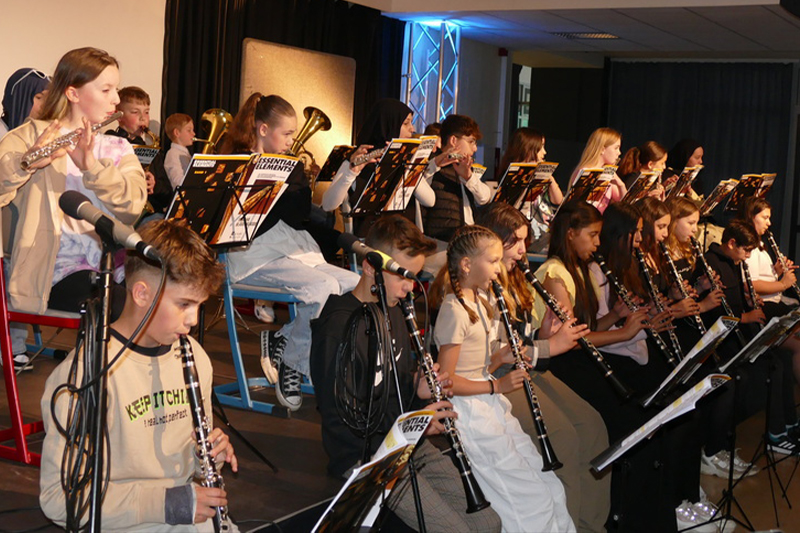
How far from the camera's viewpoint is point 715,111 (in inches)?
510

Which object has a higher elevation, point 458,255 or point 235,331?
point 458,255

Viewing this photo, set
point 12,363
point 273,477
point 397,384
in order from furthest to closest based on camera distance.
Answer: point 273,477 → point 12,363 → point 397,384

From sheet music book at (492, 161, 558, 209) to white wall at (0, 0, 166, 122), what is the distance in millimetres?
3544

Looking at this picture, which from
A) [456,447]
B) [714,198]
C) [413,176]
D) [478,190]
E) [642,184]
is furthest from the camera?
[714,198]

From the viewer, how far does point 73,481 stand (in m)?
1.97

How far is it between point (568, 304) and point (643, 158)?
11.2 feet

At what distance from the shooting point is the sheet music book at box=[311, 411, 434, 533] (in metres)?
1.87

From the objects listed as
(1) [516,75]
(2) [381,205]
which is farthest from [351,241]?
(1) [516,75]

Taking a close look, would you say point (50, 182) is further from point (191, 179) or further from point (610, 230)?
point (610, 230)

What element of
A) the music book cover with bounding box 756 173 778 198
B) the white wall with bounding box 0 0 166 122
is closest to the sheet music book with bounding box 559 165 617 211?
the music book cover with bounding box 756 173 778 198


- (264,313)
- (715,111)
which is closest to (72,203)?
(264,313)

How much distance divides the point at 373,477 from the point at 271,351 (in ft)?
8.54

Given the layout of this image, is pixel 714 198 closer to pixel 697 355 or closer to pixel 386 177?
pixel 386 177

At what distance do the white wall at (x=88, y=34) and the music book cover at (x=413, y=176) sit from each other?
3.25m
